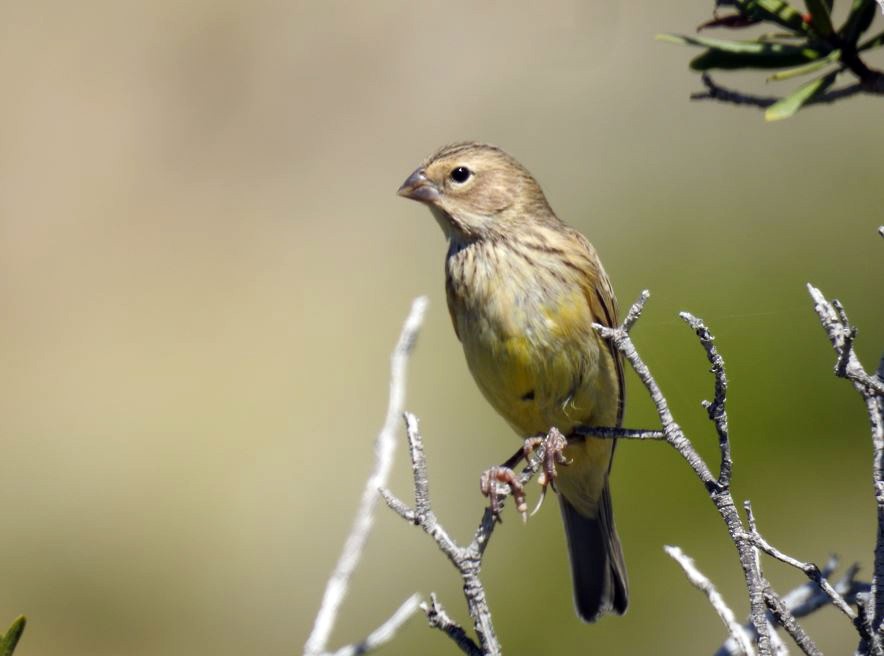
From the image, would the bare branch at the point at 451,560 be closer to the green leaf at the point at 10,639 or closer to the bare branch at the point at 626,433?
the bare branch at the point at 626,433

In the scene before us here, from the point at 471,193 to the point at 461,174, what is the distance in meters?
0.09

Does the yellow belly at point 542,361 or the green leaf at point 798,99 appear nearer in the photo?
the green leaf at point 798,99

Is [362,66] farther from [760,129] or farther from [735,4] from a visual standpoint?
[735,4]

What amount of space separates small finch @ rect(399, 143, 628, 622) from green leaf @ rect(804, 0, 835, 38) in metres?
1.72

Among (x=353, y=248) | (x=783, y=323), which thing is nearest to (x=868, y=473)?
(x=783, y=323)

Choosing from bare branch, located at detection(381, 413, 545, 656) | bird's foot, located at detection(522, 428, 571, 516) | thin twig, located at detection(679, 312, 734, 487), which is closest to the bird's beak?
bird's foot, located at detection(522, 428, 571, 516)

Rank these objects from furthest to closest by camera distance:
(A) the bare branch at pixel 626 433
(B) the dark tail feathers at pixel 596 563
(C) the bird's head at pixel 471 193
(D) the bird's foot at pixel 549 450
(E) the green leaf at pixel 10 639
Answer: (B) the dark tail feathers at pixel 596 563, (C) the bird's head at pixel 471 193, (D) the bird's foot at pixel 549 450, (A) the bare branch at pixel 626 433, (E) the green leaf at pixel 10 639

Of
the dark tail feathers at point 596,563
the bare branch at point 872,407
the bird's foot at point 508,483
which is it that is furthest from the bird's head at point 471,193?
the bare branch at point 872,407

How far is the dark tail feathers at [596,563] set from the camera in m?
5.00

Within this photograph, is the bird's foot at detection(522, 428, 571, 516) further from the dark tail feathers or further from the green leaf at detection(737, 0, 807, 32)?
the green leaf at detection(737, 0, 807, 32)

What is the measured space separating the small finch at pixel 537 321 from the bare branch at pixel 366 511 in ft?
4.46

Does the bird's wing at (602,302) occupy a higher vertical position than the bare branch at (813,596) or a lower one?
higher

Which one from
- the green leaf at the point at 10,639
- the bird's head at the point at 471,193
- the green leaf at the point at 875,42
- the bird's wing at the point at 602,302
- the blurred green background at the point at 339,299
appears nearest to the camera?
the green leaf at the point at 10,639

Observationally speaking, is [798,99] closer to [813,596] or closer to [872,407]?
[872,407]
